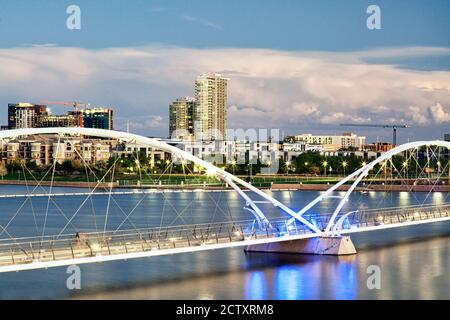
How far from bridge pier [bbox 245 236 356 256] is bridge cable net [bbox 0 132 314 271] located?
0.64 metres

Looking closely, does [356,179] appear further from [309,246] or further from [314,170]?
[314,170]

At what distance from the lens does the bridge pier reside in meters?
32.9

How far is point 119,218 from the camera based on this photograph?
5784 cm

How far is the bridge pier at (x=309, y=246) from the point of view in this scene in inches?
1296

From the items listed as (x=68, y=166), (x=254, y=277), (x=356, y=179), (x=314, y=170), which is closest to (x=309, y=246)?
(x=254, y=277)

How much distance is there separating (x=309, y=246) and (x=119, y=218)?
26.0 m

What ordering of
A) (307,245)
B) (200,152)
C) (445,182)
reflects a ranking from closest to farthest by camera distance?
(307,245)
(445,182)
(200,152)

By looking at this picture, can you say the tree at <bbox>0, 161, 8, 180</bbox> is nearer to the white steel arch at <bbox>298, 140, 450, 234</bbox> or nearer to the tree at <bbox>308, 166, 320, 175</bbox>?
the tree at <bbox>308, 166, 320, 175</bbox>

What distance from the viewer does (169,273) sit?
31.5 meters

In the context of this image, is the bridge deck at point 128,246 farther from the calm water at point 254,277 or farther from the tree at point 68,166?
the tree at point 68,166

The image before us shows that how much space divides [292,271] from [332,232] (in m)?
2.94
